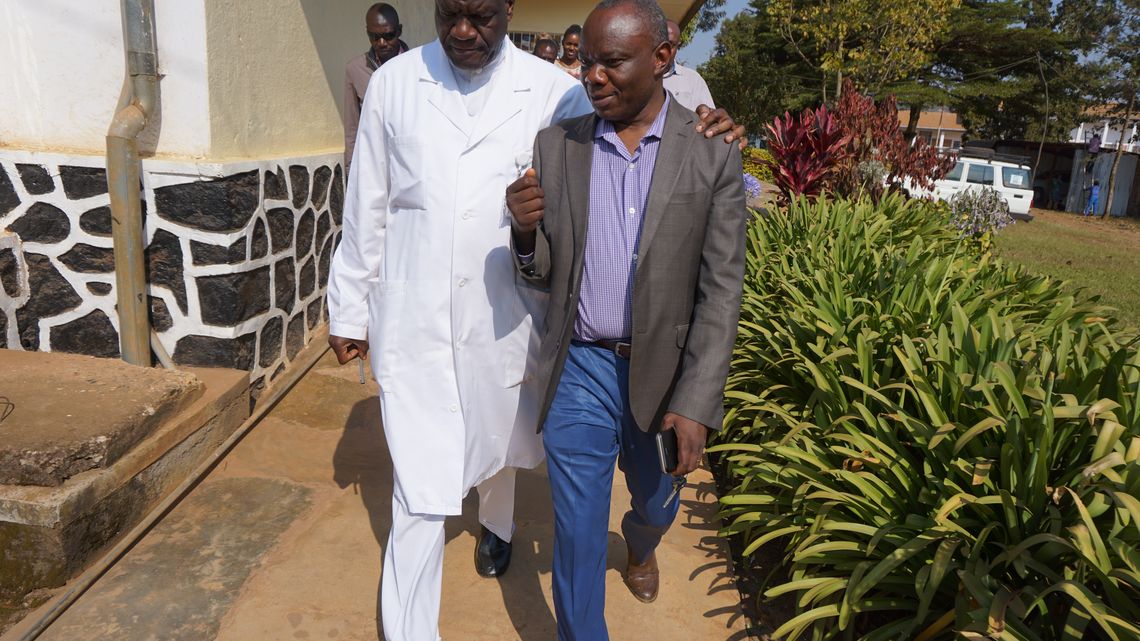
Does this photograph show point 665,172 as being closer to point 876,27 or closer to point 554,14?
point 554,14

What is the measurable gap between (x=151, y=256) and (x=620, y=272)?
253 centimetres

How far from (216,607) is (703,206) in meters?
2.05

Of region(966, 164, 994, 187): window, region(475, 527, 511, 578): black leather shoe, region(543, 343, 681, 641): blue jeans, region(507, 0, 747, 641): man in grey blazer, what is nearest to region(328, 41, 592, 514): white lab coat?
region(507, 0, 747, 641): man in grey blazer

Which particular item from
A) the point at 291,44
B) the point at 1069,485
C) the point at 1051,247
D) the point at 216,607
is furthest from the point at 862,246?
the point at 1051,247

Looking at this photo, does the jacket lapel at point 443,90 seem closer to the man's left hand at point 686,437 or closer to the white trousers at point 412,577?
the man's left hand at point 686,437

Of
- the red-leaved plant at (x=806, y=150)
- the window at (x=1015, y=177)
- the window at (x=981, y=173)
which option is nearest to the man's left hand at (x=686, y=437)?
the red-leaved plant at (x=806, y=150)

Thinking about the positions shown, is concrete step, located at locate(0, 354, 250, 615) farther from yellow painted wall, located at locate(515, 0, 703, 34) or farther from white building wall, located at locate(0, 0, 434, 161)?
yellow painted wall, located at locate(515, 0, 703, 34)

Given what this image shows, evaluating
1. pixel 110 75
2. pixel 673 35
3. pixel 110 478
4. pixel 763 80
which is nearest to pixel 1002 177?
pixel 763 80

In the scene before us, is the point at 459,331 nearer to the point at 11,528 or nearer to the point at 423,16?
the point at 11,528

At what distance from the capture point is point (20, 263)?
12.2 ft

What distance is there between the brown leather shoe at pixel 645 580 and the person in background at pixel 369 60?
3.34 m

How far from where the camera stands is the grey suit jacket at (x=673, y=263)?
226 cm

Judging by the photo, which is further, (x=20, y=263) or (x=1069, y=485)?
(x=20, y=263)

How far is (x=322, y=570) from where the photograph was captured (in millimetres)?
2996
